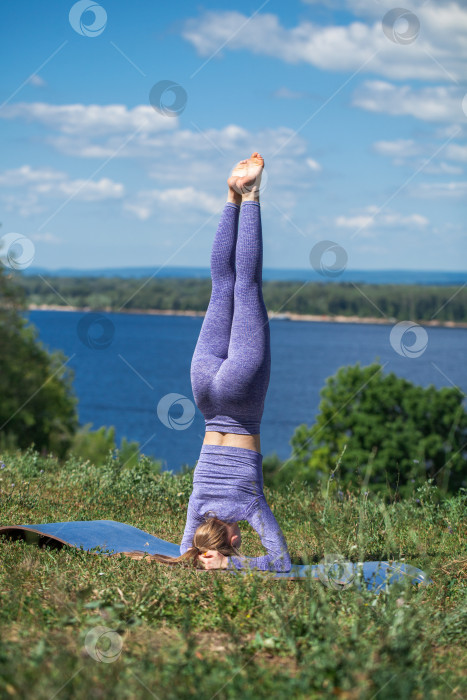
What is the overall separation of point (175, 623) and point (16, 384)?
3158 centimetres

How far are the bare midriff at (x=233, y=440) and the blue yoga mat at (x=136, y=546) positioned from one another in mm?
831

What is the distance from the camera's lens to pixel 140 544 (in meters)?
5.51

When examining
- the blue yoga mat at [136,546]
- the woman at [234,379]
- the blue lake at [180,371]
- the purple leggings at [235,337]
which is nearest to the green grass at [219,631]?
the blue yoga mat at [136,546]

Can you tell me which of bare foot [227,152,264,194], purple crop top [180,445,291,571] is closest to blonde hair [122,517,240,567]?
purple crop top [180,445,291,571]

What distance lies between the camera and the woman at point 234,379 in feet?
17.0

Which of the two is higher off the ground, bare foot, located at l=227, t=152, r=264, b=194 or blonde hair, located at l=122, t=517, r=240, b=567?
bare foot, located at l=227, t=152, r=264, b=194

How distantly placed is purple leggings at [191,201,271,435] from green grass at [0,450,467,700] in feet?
3.82

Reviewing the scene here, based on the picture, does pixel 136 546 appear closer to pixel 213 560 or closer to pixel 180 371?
pixel 213 560

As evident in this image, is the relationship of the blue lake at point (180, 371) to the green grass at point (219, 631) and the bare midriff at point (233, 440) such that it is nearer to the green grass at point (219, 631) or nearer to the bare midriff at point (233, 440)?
the bare midriff at point (233, 440)

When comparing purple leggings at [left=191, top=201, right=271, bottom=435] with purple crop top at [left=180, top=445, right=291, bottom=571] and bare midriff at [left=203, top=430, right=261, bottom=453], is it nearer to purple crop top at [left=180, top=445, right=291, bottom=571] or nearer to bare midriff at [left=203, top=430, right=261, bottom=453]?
bare midriff at [left=203, top=430, right=261, bottom=453]

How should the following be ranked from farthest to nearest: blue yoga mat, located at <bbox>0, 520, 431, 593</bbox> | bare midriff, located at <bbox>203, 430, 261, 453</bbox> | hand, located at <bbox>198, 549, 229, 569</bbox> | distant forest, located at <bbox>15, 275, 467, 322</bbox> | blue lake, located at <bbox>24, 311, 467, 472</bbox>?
blue lake, located at <bbox>24, 311, 467, 472</bbox> → distant forest, located at <bbox>15, 275, 467, 322</bbox> → bare midriff, located at <bbox>203, 430, 261, 453</bbox> → hand, located at <bbox>198, 549, 229, 569</bbox> → blue yoga mat, located at <bbox>0, 520, 431, 593</bbox>

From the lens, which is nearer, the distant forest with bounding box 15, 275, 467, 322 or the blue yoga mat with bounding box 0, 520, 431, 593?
the blue yoga mat with bounding box 0, 520, 431, 593

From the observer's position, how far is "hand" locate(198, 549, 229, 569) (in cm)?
480

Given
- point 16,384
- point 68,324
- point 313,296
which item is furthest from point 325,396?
point 68,324
